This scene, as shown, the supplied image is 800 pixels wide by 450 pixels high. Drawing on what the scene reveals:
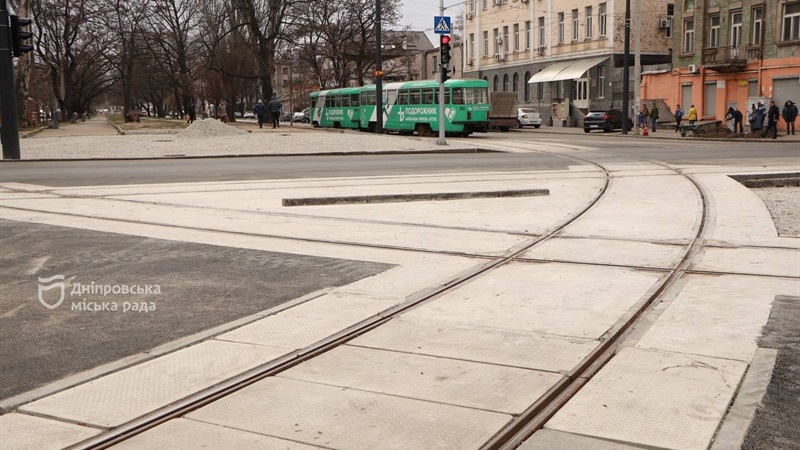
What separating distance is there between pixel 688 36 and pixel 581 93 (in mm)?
11133

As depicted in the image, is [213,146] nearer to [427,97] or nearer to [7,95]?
[7,95]

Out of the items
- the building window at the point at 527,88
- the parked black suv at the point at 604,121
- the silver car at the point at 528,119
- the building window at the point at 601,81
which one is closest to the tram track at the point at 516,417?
the parked black suv at the point at 604,121

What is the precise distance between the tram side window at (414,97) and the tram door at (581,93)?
19774mm

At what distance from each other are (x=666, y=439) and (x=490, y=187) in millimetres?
10831

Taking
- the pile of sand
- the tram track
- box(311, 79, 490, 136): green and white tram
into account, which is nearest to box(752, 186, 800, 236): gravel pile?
the tram track

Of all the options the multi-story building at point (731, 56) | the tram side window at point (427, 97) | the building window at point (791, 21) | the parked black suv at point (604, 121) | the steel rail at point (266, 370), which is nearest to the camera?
the steel rail at point (266, 370)

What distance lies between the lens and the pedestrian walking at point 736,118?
37.7 meters

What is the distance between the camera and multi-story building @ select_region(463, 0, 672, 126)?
180 feet

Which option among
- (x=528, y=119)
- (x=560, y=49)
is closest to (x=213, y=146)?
(x=528, y=119)

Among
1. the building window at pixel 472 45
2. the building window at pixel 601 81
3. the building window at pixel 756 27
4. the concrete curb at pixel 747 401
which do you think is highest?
the building window at pixel 472 45

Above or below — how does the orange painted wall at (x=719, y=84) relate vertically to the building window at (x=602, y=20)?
below

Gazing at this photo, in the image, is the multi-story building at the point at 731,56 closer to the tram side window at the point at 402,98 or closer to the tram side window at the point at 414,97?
the tram side window at the point at 414,97

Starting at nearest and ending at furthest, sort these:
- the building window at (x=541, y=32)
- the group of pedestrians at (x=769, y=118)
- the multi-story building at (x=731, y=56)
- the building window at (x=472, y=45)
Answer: the group of pedestrians at (x=769, y=118), the multi-story building at (x=731, y=56), the building window at (x=541, y=32), the building window at (x=472, y=45)

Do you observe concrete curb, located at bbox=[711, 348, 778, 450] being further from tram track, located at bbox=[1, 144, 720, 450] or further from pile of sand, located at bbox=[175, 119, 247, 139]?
pile of sand, located at bbox=[175, 119, 247, 139]
